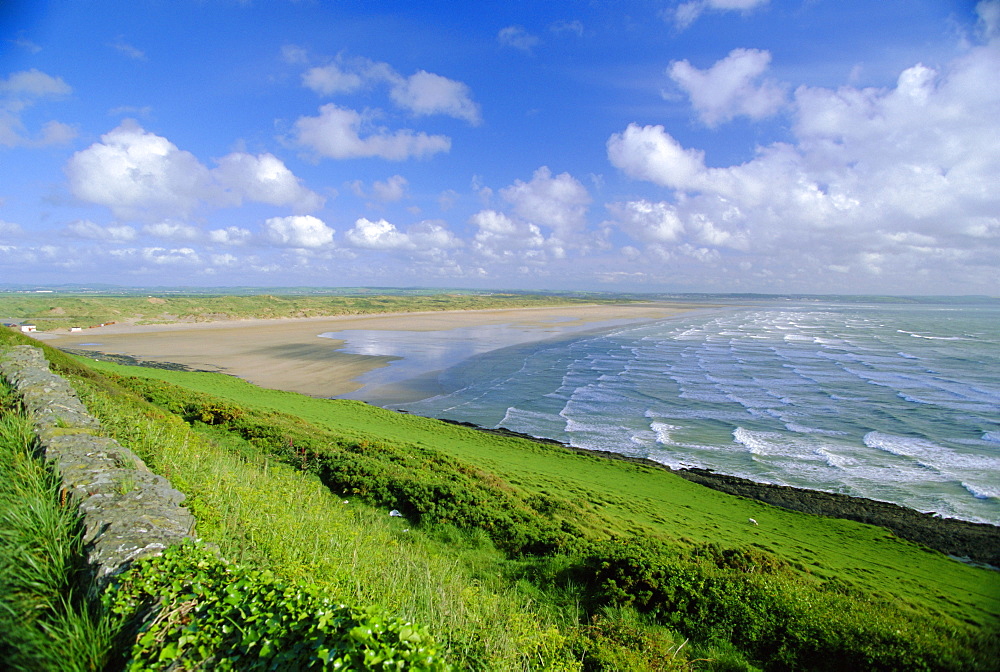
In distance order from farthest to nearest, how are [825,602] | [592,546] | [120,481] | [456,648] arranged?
[592,546], [825,602], [120,481], [456,648]

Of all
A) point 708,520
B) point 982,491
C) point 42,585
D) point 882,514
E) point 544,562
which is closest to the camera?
point 42,585

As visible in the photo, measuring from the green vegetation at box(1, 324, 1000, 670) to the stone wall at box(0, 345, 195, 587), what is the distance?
414 mm

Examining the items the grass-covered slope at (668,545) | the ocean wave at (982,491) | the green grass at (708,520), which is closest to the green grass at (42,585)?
the grass-covered slope at (668,545)

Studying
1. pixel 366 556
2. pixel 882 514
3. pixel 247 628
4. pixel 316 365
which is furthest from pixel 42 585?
pixel 316 365

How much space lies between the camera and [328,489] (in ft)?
38.6

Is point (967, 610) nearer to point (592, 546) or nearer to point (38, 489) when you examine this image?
point (592, 546)

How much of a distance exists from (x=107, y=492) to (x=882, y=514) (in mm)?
18617

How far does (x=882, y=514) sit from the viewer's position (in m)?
14.6

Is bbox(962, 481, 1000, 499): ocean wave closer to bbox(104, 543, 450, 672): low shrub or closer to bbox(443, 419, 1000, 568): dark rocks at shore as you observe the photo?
bbox(443, 419, 1000, 568): dark rocks at shore

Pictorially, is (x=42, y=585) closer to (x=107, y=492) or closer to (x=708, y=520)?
(x=107, y=492)

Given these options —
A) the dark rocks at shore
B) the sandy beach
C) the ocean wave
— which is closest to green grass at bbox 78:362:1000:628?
the dark rocks at shore

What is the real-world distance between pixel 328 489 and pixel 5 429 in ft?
20.4

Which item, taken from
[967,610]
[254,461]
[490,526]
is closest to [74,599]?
[490,526]

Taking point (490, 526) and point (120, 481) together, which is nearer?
point (120, 481)
